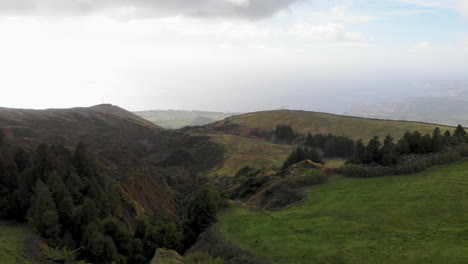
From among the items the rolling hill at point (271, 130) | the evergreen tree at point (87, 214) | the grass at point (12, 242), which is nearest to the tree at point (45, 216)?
the grass at point (12, 242)

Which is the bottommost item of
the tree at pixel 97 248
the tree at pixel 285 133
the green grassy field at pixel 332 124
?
the tree at pixel 97 248

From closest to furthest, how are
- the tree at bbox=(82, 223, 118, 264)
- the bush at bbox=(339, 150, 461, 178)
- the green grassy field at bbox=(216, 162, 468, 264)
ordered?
the green grassy field at bbox=(216, 162, 468, 264), the tree at bbox=(82, 223, 118, 264), the bush at bbox=(339, 150, 461, 178)

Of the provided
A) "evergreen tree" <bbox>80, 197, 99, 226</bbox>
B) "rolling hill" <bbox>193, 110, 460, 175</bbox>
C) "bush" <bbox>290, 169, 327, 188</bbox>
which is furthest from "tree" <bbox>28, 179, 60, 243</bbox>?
"rolling hill" <bbox>193, 110, 460, 175</bbox>

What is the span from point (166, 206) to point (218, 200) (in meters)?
22.9

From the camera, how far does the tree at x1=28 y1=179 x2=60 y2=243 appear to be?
72.9ft

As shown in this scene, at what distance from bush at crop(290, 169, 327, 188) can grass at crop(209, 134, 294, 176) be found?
32.2 metres

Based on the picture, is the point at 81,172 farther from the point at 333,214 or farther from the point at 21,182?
the point at 333,214

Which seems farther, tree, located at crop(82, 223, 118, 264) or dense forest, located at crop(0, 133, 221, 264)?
dense forest, located at crop(0, 133, 221, 264)

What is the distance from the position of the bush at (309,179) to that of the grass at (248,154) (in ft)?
106

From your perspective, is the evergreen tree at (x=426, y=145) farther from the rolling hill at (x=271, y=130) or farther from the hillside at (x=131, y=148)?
the rolling hill at (x=271, y=130)

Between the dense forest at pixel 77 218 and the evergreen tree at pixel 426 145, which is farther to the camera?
the evergreen tree at pixel 426 145

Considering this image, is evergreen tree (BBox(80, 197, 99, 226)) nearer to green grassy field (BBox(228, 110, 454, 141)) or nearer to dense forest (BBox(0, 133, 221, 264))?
dense forest (BBox(0, 133, 221, 264))

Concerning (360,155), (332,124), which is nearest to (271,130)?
(332,124)

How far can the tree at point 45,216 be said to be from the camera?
22.2 metres
